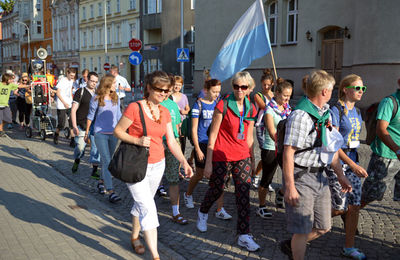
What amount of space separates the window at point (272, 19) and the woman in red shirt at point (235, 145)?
19.1 meters

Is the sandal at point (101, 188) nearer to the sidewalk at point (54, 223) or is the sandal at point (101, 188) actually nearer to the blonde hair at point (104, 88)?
the sidewalk at point (54, 223)

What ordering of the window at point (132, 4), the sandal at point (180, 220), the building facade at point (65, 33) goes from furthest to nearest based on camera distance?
the building facade at point (65, 33), the window at point (132, 4), the sandal at point (180, 220)

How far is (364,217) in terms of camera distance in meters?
5.44

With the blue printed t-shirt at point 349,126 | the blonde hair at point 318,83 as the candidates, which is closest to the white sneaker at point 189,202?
the blue printed t-shirt at point 349,126

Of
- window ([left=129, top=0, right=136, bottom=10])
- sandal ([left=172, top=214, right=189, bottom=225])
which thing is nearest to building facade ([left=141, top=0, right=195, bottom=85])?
window ([left=129, top=0, right=136, bottom=10])

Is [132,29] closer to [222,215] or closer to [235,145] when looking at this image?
[222,215]

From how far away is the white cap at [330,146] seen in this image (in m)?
3.37

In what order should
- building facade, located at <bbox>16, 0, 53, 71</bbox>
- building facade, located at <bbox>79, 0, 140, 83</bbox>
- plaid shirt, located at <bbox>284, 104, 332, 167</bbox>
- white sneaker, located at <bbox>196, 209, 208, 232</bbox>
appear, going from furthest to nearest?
building facade, located at <bbox>16, 0, 53, 71</bbox>
building facade, located at <bbox>79, 0, 140, 83</bbox>
white sneaker, located at <bbox>196, 209, 208, 232</bbox>
plaid shirt, located at <bbox>284, 104, 332, 167</bbox>

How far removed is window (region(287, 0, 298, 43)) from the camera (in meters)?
21.5

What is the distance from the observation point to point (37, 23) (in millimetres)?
69062

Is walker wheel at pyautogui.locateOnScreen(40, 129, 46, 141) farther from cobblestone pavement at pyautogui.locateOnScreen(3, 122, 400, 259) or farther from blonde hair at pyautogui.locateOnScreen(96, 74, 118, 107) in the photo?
blonde hair at pyautogui.locateOnScreen(96, 74, 118, 107)

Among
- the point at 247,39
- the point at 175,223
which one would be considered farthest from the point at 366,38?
the point at 175,223

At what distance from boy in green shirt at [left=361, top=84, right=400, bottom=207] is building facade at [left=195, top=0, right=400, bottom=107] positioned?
40.7ft

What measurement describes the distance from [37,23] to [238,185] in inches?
2856
